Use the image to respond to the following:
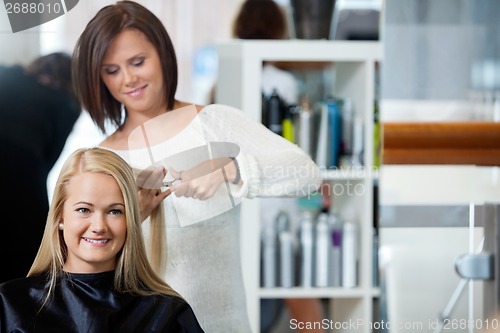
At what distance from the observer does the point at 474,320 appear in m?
Result: 1.84

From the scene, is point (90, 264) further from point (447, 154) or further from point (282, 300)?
point (447, 154)

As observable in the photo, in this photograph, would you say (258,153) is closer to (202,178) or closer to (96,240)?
(202,178)

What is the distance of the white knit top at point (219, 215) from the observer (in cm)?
179

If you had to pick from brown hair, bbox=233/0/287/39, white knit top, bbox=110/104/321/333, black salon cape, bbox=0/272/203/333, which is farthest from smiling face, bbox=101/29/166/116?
black salon cape, bbox=0/272/203/333

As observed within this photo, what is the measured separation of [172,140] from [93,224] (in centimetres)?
29

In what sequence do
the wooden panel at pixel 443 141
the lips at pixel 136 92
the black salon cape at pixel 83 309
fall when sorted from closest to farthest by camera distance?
the wooden panel at pixel 443 141
the black salon cape at pixel 83 309
the lips at pixel 136 92

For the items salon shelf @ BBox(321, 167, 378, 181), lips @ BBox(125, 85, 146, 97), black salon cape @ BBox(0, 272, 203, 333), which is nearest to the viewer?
black salon cape @ BBox(0, 272, 203, 333)

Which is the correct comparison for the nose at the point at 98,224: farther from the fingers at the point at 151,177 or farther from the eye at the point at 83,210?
the fingers at the point at 151,177

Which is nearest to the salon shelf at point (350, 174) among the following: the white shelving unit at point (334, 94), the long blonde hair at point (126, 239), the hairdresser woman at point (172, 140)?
the white shelving unit at point (334, 94)

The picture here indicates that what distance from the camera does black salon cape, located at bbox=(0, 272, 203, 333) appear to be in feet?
5.47

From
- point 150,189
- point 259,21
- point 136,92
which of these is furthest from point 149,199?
point 259,21

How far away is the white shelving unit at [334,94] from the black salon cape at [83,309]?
263 millimetres

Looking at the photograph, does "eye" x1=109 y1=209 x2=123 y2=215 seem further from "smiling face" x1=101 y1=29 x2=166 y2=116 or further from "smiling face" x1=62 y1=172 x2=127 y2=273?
"smiling face" x1=101 y1=29 x2=166 y2=116

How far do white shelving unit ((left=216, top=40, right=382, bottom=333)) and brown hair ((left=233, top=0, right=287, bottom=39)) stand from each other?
0.07ft
